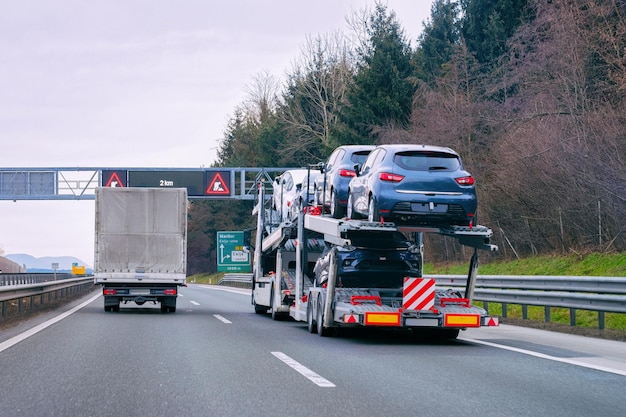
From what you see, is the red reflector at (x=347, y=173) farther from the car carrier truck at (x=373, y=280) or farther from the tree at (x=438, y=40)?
the tree at (x=438, y=40)

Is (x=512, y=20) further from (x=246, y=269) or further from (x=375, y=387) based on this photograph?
(x=375, y=387)

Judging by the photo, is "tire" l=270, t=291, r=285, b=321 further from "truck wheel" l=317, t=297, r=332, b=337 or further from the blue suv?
the blue suv

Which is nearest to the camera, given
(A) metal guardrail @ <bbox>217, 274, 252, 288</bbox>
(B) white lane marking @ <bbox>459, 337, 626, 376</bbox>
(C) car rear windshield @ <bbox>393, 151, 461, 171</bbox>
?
(B) white lane marking @ <bbox>459, 337, 626, 376</bbox>

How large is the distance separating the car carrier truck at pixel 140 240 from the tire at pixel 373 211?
9.32 metres

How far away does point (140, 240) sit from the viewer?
2100cm

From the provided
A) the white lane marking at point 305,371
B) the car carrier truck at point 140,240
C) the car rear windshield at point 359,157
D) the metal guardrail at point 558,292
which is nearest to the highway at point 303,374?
the white lane marking at point 305,371

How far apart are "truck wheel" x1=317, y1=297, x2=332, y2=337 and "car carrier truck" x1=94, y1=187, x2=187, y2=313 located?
7.49 meters

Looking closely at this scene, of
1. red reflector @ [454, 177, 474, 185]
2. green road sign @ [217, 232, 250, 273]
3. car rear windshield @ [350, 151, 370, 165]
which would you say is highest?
car rear windshield @ [350, 151, 370, 165]

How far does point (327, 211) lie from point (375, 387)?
7.54m

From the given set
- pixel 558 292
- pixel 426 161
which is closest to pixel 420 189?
pixel 426 161

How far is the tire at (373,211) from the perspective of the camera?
12.4 metres

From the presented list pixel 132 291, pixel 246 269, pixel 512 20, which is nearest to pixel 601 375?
pixel 132 291

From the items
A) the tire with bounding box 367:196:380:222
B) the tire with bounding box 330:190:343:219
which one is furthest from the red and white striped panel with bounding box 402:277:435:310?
the tire with bounding box 330:190:343:219

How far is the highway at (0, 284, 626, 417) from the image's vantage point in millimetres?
7004
